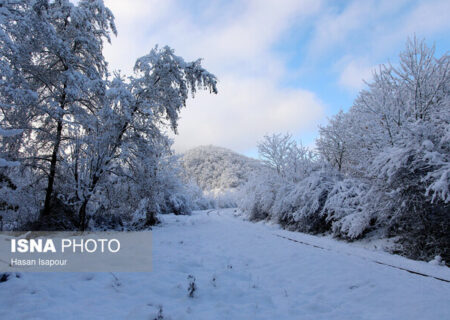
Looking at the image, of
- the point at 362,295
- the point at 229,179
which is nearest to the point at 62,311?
the point at 362,295

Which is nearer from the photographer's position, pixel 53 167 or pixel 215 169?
pixel 53 167

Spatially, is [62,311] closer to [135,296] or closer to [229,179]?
[135,296]

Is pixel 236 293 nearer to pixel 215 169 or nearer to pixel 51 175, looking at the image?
pixel 51 175

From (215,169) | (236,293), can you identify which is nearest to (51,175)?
(236,293)

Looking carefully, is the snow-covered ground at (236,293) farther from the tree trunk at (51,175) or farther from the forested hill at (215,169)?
the forested hill at (215,169)

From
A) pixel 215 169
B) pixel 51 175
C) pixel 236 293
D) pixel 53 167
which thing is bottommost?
pixel 236 293

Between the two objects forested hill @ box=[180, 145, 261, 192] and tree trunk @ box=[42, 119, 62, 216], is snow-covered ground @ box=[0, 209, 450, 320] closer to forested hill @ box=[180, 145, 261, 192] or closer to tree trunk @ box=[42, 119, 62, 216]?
tree trunk @ box=[42, 119, 62, 216]

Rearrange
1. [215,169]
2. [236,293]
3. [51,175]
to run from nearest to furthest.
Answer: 1. [236,293]
2. [51,175]
3. [215,169]

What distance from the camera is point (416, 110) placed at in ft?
31.9

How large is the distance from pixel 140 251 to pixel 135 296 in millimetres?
3196

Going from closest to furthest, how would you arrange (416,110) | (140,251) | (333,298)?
(333,298), (140,251), (416,110)

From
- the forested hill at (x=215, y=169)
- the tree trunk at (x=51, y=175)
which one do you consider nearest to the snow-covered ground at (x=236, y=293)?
the tree trunk at (x=51, y=175)

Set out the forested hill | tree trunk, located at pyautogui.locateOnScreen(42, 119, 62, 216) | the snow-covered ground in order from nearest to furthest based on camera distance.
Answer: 1. the snow-covered ground
2. tree trunk, located at pyautogui.locateOnScreen(42, 119, 62, 216)
3. the forested hill

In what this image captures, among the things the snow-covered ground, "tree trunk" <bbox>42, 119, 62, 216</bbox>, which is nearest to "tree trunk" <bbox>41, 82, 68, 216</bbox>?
"tree trunk" <bbox>42, 119, 62, 216</bbox>
